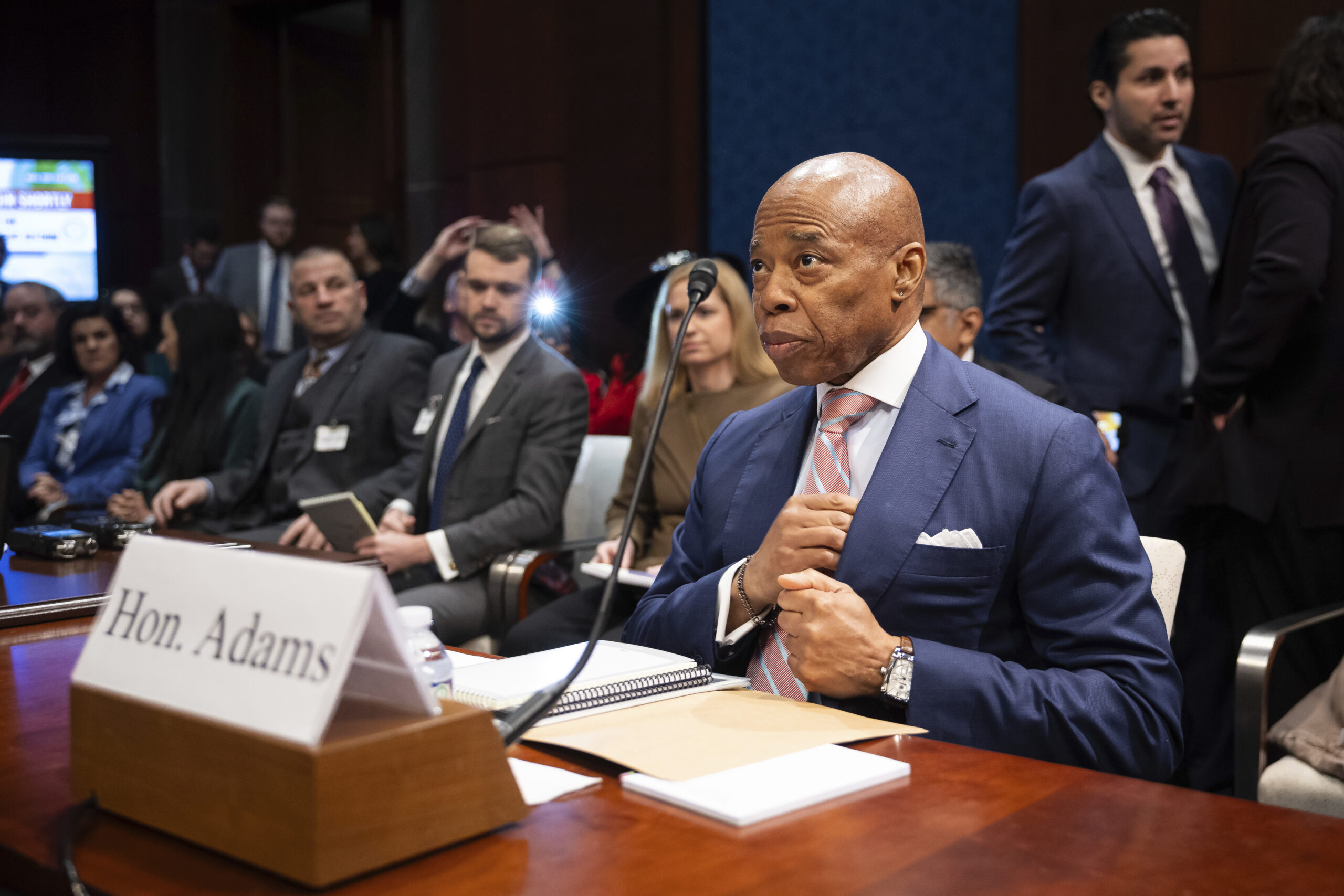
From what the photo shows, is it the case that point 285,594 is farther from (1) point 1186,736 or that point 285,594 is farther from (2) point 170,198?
(2) point 170,198

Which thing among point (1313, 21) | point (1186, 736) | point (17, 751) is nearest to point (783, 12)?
point (1313, 21)

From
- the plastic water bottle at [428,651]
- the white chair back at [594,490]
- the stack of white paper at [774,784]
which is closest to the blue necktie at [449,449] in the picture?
the white chair back at [594,490]

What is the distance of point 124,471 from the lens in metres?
4.48

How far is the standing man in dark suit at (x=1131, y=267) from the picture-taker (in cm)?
284

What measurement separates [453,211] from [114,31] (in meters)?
3.91

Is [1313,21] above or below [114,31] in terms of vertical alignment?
below

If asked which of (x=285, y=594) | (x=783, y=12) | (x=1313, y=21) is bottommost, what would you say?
(x=285, y=594)

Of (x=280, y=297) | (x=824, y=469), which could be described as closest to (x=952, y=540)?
(x=824, y=469)

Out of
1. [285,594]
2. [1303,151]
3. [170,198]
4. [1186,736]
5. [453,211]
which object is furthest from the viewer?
[170,198]

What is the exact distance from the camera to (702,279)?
51.1 inches

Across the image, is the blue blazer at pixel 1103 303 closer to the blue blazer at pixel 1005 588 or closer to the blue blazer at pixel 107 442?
the blue blazer at pixel 1005 588

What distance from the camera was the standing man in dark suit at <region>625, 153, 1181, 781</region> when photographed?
4.14 feet

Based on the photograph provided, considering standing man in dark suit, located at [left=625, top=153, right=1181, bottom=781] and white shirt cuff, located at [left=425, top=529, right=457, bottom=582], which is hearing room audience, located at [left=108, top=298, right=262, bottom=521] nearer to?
white shirt cuff, located at [left=425, top=529, right=457, bottom=582]

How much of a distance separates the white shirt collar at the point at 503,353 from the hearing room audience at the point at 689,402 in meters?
0.41
